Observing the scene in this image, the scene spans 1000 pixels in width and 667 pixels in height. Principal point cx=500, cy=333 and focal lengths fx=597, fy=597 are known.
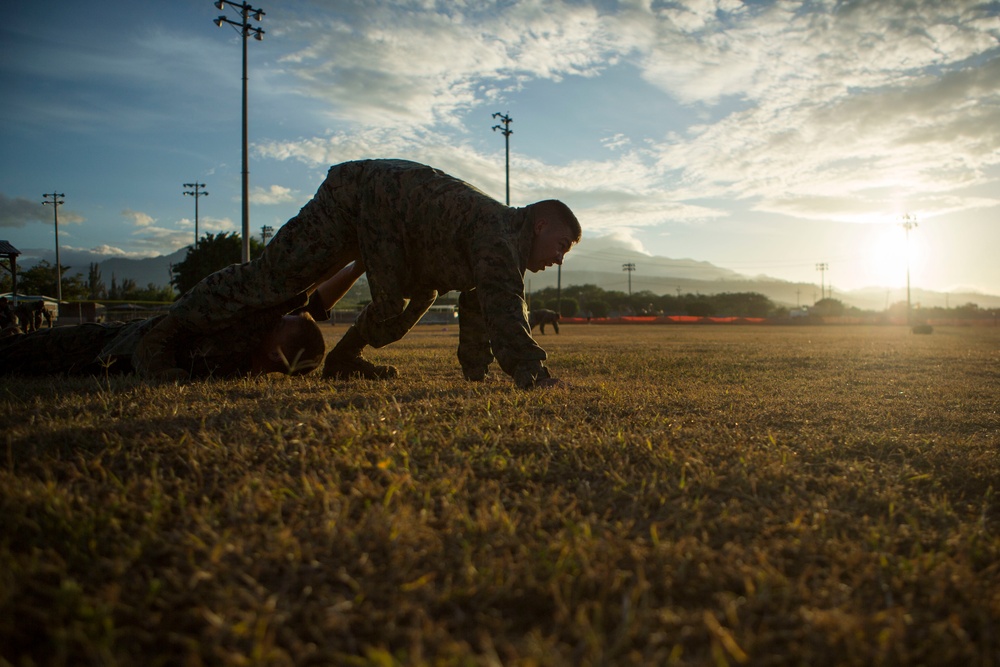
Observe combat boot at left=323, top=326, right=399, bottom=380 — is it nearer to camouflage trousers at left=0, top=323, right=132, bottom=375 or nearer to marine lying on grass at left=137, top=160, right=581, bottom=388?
marine lying on grass at left=137, top=160, right=581, bottom=388

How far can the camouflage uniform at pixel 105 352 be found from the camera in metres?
3.79

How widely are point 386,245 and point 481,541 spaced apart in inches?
98.2

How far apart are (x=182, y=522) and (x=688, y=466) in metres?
1.40

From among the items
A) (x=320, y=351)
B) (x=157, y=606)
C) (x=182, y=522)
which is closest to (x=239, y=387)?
(x=320, y=351)

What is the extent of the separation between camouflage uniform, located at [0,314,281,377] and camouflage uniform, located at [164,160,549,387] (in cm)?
21

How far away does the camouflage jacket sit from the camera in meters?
3.29

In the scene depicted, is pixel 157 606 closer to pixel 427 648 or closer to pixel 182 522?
pixel 182 522

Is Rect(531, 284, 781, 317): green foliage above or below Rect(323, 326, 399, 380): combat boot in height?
above

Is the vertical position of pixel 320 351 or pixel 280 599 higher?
pixel 320 351

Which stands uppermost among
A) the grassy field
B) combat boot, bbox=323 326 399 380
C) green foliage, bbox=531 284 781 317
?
green foliage, bbox=531 284 781 317

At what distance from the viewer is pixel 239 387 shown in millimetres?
3303

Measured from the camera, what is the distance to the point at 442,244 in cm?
352

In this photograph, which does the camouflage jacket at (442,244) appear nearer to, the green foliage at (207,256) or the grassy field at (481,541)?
the grassy field at (481,541)

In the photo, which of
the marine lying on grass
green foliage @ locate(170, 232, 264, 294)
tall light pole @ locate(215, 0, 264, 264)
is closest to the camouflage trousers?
the marine lying on grass
